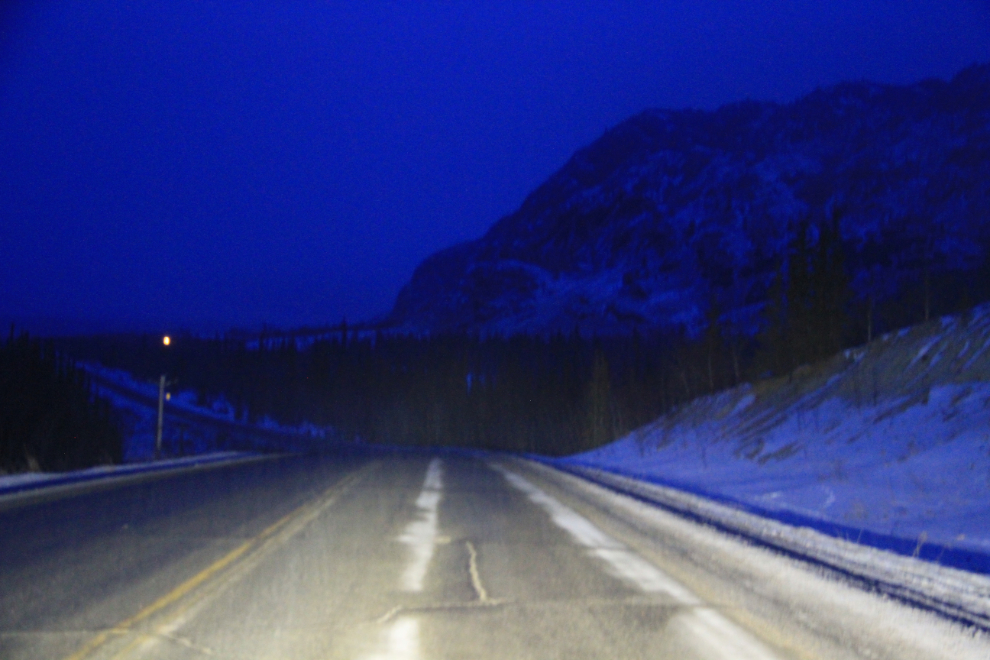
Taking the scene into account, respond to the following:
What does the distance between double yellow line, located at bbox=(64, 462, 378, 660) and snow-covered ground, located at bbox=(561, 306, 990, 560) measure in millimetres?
7869

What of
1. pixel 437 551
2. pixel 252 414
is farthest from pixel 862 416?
pixel 252 414

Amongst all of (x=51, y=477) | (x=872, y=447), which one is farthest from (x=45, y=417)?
(x=872, y=447)

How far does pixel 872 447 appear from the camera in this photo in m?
19.0

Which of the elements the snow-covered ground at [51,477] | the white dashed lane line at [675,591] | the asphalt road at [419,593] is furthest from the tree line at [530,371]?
the white dashed lane line at [675,591]

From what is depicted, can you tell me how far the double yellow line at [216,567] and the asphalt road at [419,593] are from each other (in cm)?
3

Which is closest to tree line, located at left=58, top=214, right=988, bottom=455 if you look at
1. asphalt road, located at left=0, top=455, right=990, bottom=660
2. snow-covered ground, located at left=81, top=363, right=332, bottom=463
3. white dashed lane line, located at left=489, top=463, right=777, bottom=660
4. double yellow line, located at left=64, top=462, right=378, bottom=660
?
snow-covered ground, located at left=81, top=363, right=332, bottom=463

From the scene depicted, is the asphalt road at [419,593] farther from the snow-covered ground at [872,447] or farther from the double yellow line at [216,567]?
the snow-covered ground at [872,447]

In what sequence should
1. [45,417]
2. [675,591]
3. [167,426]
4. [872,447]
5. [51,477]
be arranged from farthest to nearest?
[167,426] → [45,417] → [51,477] → [872,447] → [675,591]

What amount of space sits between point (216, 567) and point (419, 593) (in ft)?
8.00

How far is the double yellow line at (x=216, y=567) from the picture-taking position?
18.4 ft

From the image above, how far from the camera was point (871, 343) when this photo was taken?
31.0m

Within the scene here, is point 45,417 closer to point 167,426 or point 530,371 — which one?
point 167,426

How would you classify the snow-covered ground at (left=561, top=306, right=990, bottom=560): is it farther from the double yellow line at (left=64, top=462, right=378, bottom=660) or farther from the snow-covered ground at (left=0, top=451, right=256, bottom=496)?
the snow-covered ground at (left=0, top=451, right=256, bottom=496)

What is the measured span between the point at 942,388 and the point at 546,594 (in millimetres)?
17126
